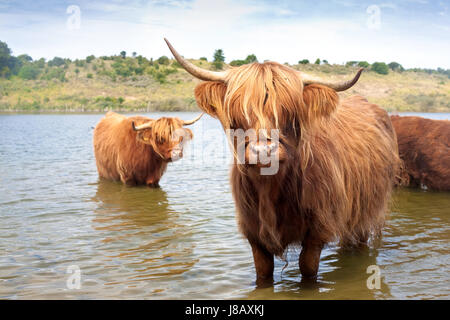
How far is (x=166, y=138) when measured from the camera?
7109 mm

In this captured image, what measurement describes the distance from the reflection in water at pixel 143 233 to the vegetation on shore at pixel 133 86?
107ft

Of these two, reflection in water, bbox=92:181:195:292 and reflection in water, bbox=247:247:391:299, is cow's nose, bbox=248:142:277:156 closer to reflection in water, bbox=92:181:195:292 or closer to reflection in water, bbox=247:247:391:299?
reflection in water, bbox=247:247:391:299

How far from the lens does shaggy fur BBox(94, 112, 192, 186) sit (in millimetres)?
7125

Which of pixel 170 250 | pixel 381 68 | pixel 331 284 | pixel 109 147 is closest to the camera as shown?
pixel 331 284

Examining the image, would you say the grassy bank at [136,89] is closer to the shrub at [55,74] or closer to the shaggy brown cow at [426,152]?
the shrub at [55,74]

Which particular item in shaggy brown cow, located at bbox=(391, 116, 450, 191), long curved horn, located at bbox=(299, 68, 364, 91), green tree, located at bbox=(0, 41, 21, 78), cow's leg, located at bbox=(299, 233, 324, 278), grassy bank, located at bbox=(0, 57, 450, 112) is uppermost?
green tree, located at bbox=(0, 41, 21, 78)

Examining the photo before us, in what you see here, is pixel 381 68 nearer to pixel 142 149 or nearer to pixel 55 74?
pixel 55 74

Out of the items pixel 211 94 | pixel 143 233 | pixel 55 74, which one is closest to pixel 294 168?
pixel 211 94

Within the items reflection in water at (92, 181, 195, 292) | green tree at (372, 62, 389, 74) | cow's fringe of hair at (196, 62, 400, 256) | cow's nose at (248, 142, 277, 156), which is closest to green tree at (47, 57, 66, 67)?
green tree at (372, 62, 389, 74)

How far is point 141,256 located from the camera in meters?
3.96

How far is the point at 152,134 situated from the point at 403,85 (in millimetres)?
44942

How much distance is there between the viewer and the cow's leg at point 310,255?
279cm

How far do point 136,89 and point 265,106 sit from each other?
179 feet

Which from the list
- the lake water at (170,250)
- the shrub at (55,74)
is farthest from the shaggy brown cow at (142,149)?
the shrub at (55,74)
